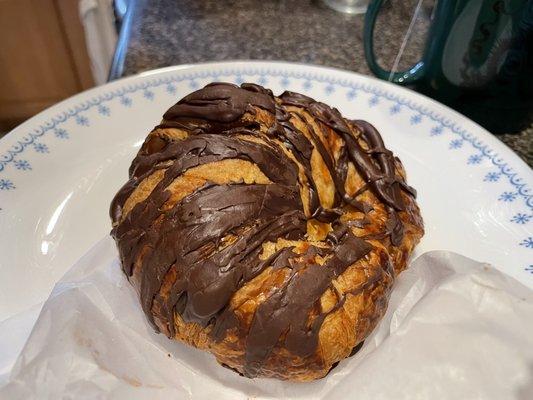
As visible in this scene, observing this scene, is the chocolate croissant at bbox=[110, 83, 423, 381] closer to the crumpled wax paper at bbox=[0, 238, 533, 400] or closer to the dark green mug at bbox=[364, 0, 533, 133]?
the crumpled wax paper at bbox=[0, 238, 533, 400]

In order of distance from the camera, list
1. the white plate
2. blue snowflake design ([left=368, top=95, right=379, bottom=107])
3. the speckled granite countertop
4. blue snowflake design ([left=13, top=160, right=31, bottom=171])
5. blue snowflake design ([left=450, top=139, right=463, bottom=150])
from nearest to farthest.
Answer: the white plate, blue snowflake design ([left=13, top=160, right=31, bottom=171]), blue snowflake design ([left=450, top=139, right=463, bottom=150]), blue snowflake design ([left=368, top=95, right=379, bottom=107]), the speckled granite countertop

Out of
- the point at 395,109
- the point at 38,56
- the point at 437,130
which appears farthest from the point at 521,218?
the point at 38,56

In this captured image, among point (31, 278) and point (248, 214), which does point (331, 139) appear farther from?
point (31, 278)

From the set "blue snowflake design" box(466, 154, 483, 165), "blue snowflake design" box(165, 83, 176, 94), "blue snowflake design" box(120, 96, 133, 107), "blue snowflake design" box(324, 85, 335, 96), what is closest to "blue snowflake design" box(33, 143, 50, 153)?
"blue snowflake design" box(120, 96, 133, 107)

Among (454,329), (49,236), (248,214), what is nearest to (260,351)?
(248,214)

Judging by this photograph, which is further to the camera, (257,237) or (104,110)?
(104,110)

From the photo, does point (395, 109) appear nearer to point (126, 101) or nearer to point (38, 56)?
point (126, 101)
